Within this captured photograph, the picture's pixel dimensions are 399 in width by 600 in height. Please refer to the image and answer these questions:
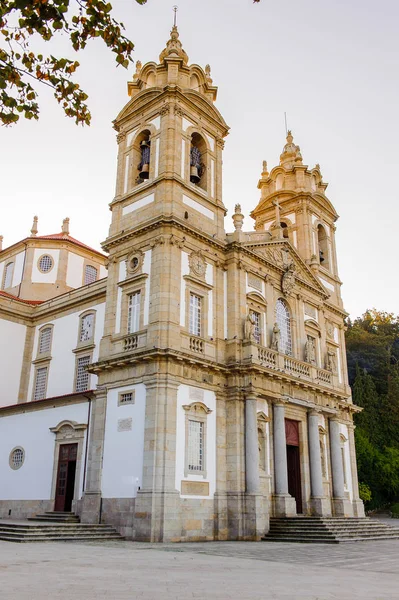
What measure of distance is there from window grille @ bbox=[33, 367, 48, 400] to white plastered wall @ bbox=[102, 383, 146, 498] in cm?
893

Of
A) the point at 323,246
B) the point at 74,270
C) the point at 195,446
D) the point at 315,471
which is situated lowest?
the point at 315,471

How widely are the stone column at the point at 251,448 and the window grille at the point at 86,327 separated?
29.4 ft

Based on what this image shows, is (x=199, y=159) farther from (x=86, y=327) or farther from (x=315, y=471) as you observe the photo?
(x=315, y=471)

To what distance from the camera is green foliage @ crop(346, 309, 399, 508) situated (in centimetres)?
4366

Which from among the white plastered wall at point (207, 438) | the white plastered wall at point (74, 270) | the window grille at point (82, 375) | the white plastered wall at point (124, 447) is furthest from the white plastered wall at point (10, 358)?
the white plastered wall at point (207, 438)

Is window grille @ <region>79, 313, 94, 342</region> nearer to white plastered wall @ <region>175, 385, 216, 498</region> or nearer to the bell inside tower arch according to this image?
the bell inside tower arch

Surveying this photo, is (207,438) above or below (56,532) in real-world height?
above

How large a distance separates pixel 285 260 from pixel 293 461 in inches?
360

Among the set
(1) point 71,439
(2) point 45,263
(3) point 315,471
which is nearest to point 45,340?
(2) point 45,263

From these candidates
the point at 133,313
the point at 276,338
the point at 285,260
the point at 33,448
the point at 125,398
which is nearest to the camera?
the point at 125,398

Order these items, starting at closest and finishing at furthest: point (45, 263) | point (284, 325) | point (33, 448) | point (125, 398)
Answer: point (125, 398)
point (33, 448)
point (284, 325)
point (45, 263)

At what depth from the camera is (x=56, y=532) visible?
57.9 feet

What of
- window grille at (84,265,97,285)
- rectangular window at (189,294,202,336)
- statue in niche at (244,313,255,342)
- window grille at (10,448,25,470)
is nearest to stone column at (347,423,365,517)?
statue in niche at (244,313,255,342)

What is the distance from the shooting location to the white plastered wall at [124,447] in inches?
763
